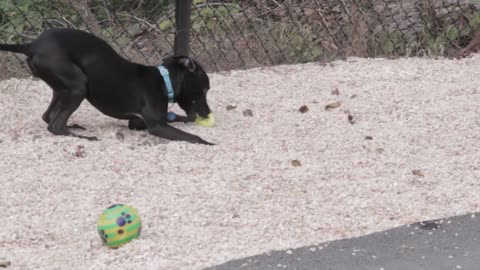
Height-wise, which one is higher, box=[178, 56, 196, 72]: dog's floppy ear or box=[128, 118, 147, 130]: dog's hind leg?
box=[178, 56, 196, 72]: dog's floppy ear

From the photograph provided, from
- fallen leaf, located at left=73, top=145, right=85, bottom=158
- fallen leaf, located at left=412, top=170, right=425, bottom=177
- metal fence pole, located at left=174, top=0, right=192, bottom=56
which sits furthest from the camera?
metal fence pole, located at left=174, top=0, right=192, bottom=56

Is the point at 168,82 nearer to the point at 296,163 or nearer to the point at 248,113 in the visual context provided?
the point at 248,113

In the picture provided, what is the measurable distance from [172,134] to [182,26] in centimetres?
162

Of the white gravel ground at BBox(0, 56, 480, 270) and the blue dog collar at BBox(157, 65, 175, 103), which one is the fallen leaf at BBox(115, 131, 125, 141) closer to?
the white gravel ground at BBox(0, 56, 480, 270)

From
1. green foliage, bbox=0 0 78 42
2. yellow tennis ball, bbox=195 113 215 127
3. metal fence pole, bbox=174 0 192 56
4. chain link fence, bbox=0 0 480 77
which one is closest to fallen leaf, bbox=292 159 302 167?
yellow tennis ball, bbox=195 113 215 127

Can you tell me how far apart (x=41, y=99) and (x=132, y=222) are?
2.61 m

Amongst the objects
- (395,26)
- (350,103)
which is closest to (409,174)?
(350,103)

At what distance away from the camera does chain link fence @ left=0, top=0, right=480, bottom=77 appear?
A: 7605 millimetres

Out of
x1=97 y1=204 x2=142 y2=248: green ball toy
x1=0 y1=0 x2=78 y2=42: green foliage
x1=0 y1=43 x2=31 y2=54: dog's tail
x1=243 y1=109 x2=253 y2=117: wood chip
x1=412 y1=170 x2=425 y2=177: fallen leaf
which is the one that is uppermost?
x1=0 y1=43 x2=31 y2=54: dog's tail

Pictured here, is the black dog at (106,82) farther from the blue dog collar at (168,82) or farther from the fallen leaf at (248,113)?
the fallen leaf at (248,113)

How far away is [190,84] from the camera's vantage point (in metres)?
5.74

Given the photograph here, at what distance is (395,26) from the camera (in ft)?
26.9

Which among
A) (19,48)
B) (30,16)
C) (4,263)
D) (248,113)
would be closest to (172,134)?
(248,113)

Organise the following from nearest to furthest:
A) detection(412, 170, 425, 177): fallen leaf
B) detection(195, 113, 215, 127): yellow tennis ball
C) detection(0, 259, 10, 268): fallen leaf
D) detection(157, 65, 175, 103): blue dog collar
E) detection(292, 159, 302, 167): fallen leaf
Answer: detection(0, 259, 10, 268): fallen leaf < detection(412, 170, 425, 177): fallen leaf < detection(292, 159, 302, 167): fallen leaf < detection(157, 65, 175, 103): blue dog collar < detection(195, 113, 215, 127): yellow tennis ball
